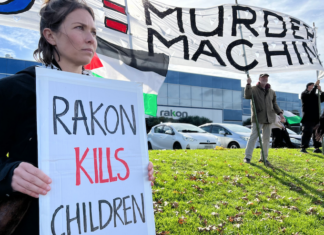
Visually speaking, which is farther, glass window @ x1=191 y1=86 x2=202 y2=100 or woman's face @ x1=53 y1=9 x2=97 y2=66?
glass window @ x1=191 y1=86 x2=202 y2=100

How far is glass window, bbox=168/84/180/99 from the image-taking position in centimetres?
3769

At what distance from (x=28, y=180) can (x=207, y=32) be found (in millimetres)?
4693

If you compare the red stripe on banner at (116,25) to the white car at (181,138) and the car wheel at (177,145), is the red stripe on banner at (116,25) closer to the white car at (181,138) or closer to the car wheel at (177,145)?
the white car at (181,138)

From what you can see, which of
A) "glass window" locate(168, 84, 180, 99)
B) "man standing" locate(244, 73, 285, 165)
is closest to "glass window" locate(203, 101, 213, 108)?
"glass window" locate(168, 84, 180, 99)

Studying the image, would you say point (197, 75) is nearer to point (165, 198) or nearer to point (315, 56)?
point (315, 56)

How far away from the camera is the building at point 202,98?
37562 millimetres

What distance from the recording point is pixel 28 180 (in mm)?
1174

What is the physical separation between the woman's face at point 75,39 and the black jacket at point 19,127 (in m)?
0.27

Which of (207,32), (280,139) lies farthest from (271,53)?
(280,139)

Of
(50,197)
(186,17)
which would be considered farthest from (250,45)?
(50,197)

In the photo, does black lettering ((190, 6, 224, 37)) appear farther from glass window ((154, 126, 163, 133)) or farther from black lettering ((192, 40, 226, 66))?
glass window ((154, 126, 163, 133))

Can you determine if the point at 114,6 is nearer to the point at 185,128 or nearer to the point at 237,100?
the point at 185,128

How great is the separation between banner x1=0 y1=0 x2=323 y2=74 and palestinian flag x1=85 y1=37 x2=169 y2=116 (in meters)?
0.13

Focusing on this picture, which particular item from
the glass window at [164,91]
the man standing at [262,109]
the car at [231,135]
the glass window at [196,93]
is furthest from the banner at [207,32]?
the glass window at [196,93]
